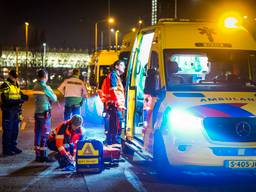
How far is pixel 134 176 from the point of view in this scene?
8.70m

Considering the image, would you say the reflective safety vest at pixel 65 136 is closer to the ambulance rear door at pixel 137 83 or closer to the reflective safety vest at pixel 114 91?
the ambulance rear door at pixel 137 83

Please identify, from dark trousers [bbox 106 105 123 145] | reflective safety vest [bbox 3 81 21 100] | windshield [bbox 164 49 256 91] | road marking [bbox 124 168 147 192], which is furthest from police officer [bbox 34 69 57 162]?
windshield [bbox 164 49 256 91]

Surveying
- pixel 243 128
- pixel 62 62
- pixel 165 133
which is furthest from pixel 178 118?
pixel 62 62

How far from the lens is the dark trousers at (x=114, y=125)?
10758 millimetres

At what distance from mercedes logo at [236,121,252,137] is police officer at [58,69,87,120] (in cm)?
508

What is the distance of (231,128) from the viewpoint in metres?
7.88

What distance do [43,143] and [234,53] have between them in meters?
3.93

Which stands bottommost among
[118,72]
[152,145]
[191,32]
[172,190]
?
[172,190]

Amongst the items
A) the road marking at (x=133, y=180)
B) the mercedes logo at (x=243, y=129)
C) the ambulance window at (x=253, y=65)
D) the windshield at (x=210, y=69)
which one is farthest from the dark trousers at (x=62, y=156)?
the ambulance window at (x=253, y=65)

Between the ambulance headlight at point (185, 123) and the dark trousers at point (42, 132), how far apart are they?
10.2 feet

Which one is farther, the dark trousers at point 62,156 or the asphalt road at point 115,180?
the dark trousers at point 62,156

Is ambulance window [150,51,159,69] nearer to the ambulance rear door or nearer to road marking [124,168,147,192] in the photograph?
the ambulance rear door

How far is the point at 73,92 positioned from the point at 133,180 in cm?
423

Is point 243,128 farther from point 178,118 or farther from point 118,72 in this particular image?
point 118,72
